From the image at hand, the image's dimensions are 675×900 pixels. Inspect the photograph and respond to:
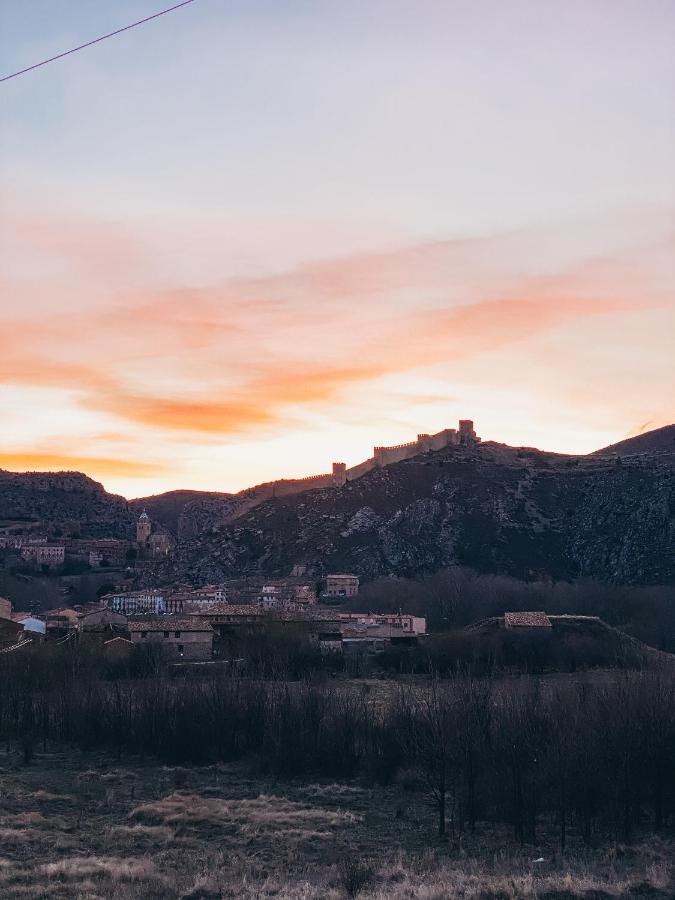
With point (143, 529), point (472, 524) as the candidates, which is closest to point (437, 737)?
point (472, 524)

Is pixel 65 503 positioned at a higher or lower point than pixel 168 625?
higher

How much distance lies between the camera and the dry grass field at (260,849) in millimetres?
20203

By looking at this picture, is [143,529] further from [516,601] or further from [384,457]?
[516,601]

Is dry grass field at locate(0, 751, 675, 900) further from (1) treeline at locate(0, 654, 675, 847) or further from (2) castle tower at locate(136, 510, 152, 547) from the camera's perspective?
(2) castle tower at locate(136, 510, 152, 547)

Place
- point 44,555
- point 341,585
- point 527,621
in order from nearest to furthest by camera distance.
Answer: point 527,621, point 341,585, point 44,555

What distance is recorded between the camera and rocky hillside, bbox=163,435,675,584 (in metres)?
98.5

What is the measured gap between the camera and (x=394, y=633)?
208 feet

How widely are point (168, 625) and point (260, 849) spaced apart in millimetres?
36417

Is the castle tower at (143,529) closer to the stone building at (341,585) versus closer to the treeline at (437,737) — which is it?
the stone building at (341,585)

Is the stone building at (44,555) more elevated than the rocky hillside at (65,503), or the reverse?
the rocky hillside at (65,503)

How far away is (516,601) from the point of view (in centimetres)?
7900

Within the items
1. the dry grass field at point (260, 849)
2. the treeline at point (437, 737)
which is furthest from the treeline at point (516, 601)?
the dry grass field at point (260, 849)

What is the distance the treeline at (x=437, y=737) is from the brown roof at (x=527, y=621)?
58.3 ft

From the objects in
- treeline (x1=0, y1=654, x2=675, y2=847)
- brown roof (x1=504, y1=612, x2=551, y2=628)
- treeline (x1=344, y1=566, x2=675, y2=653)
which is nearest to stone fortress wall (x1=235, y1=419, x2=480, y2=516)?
treeline (x1=344, y1=566, x2=675, y2=653)
